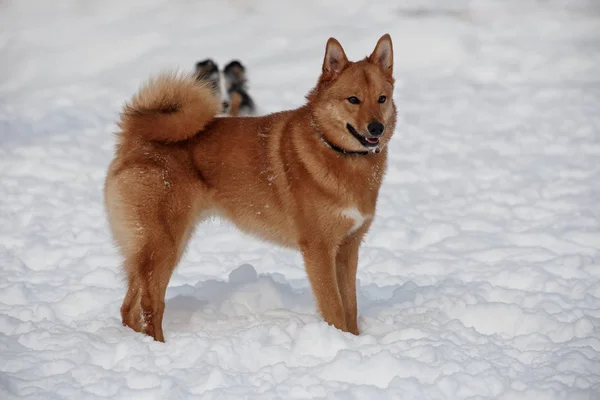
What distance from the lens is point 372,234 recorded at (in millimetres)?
6434

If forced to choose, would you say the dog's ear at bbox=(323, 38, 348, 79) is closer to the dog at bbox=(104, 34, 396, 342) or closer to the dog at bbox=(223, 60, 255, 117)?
the dog at bbox=(104, 34, 396, 342)

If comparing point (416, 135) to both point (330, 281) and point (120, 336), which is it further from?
point (120, 336)

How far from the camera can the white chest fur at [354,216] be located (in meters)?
4.18

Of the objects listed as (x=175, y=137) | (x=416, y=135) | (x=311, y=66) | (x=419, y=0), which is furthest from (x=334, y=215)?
(x=419, y=0)

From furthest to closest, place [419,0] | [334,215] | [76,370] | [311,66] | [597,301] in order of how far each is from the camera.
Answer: [419,0]
[311,66]
[597,301]
[334,215]
[76,370]

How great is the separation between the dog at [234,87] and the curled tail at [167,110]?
17.1 ft

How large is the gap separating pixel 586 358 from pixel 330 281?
1506 millimetres

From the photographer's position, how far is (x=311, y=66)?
12.2 m

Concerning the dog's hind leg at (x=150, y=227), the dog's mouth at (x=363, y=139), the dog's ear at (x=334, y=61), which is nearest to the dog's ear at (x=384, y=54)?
the dog's ear at (x=334, y=61)

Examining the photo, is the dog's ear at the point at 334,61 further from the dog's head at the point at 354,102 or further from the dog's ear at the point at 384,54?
the dog's ear at the point at 384,54

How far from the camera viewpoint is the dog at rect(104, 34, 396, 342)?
4125 millimetres

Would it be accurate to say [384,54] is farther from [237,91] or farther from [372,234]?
[237,91]

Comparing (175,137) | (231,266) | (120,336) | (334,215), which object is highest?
(175,137)

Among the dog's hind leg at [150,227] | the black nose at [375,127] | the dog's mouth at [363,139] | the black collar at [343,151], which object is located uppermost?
the black nose at [375,127]
